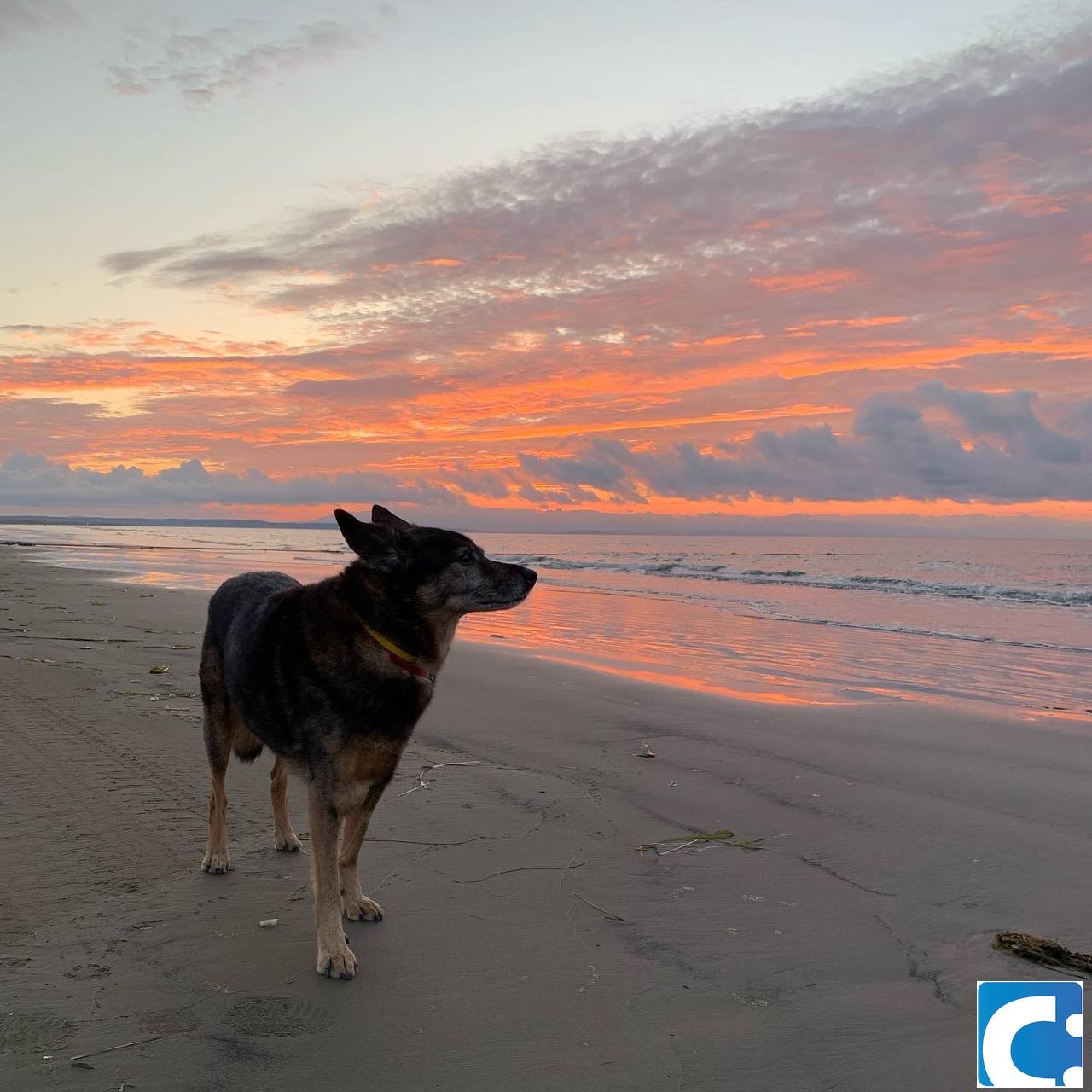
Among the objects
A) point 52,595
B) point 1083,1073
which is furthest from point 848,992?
point 52,595

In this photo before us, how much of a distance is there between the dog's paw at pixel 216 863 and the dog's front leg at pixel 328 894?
913 mm

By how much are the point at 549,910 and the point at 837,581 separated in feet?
106

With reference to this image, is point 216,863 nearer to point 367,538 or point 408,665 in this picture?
point 408,665

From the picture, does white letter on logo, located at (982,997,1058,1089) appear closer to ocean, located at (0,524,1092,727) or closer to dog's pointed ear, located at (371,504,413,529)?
dog's pointed ear, located at (371,504,413,529)

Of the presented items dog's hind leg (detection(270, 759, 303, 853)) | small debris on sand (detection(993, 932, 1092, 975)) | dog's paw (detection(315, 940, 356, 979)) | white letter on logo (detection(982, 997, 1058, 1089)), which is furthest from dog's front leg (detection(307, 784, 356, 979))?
small debris on sand (detection(993, 932, 1092, 975))

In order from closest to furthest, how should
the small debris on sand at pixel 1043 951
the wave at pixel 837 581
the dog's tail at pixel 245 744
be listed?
1. the small debris on sand at pixel 1043 951
2. the dog's tail at pixel 245 744
3. the wave at pixel 837 581

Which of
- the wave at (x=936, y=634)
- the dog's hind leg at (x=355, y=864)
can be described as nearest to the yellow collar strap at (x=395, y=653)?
the dog's hind leg at (x=355, y=864)

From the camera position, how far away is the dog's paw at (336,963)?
11.8 ft

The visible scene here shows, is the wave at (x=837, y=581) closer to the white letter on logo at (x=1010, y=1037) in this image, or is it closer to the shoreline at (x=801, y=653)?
the shoreline at (x=801, y=653)

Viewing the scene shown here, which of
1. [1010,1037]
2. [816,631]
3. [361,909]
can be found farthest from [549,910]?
[816,631]

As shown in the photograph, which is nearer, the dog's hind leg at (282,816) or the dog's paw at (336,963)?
the dog's paw at (336,963)

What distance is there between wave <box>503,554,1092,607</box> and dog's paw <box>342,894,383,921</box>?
81.5ft

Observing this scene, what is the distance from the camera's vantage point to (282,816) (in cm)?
503

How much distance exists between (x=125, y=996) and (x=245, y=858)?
157 centimetres
